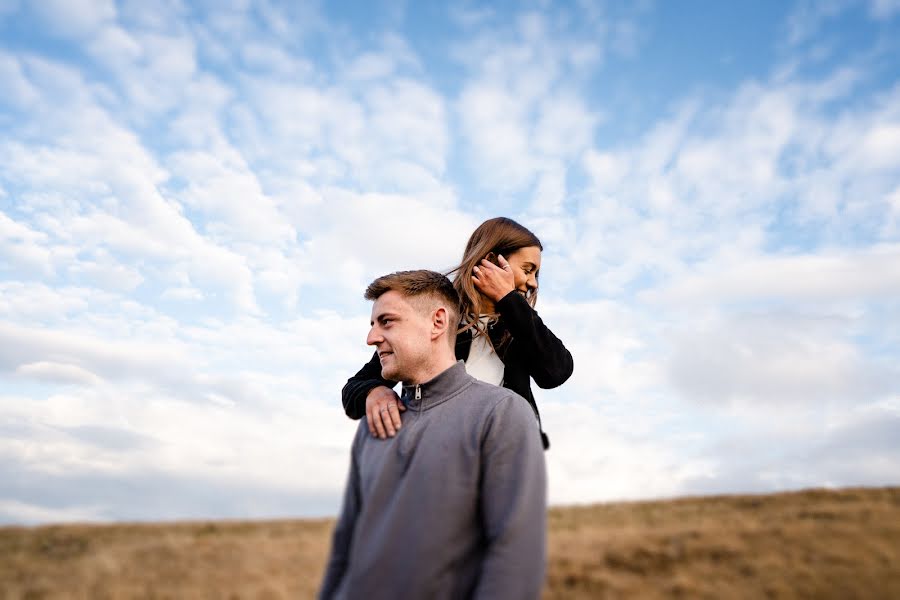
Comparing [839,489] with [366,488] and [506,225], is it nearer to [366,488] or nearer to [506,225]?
[506,225]

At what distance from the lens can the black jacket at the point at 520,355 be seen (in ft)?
11.7

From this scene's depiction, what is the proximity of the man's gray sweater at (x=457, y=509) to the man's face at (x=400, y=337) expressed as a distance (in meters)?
0.29

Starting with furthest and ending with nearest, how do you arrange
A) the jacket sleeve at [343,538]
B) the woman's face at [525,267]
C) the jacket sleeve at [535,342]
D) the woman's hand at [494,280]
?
1. the woman's face at [525,267]
2. the woman's hand at [494,280]
3. the jacket sleeve at [535,342]
4. the jacket sleeve at [343,538]

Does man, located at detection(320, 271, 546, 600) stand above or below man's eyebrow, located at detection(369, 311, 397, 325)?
below

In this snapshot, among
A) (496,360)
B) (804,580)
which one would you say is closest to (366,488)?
(496,360)

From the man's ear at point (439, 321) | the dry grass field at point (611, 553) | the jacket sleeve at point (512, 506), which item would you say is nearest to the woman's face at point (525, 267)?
the man's ear at point (439, 321)

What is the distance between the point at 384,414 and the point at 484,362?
1.05 meters

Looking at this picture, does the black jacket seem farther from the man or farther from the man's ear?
the man

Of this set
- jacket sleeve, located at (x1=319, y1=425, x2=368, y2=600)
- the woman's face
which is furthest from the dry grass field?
the woman's face

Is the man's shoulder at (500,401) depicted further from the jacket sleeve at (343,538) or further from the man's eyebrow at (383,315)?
the jacket sleeve at (343,538)

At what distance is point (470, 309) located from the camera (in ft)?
12.7

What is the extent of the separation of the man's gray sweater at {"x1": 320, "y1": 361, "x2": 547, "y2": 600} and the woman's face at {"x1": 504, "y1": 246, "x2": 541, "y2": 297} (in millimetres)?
1316

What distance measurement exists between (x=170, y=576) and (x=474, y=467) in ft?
10.1

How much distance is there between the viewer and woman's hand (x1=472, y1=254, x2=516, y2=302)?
3697 millimetres
